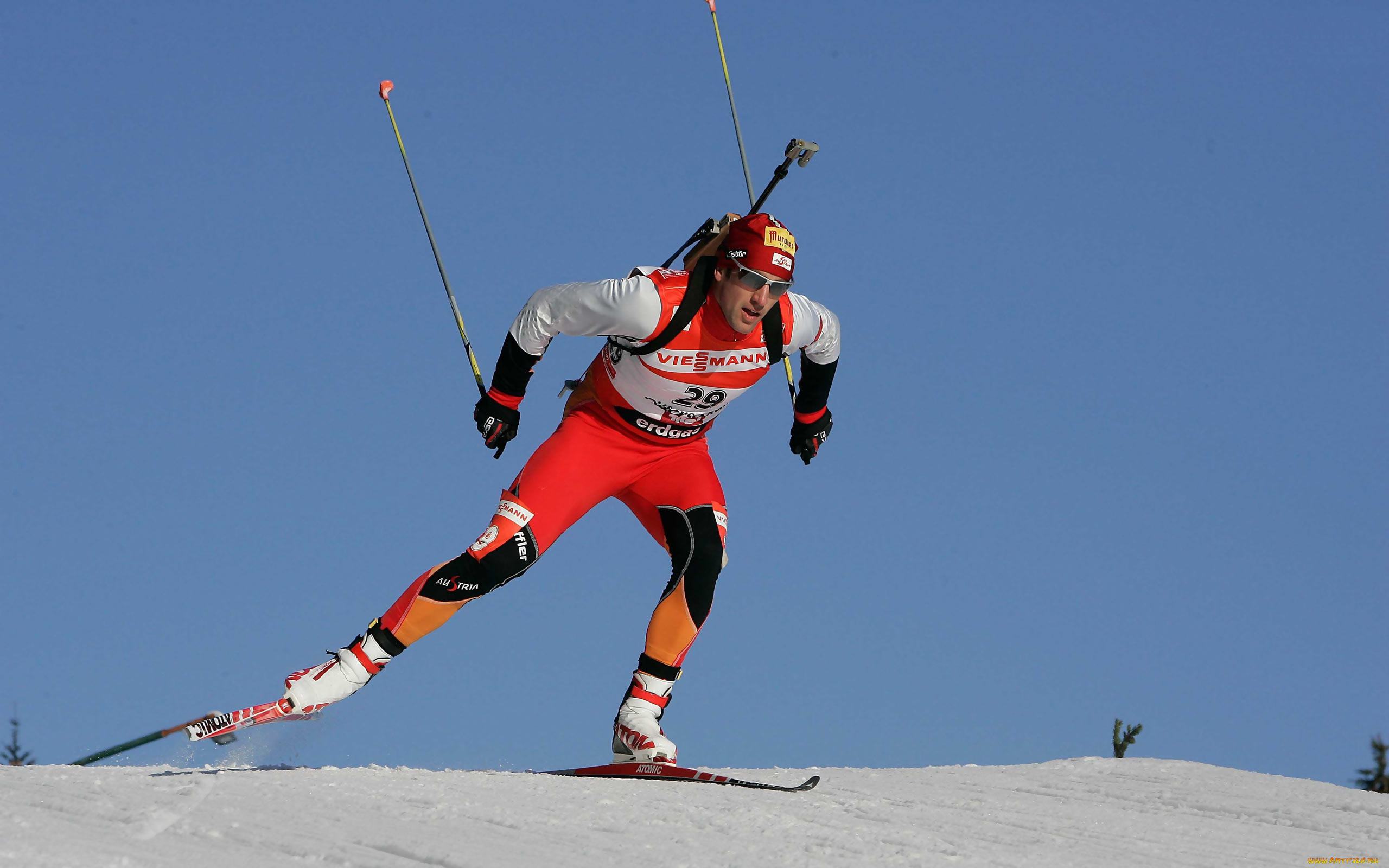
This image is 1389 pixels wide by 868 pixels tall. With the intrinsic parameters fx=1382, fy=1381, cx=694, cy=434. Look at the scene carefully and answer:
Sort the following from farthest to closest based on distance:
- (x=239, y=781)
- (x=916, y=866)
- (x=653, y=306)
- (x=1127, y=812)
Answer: (x=653, y=306)
(x=1127, y=812)
(x=239, y=781)
(x=916, y=866)

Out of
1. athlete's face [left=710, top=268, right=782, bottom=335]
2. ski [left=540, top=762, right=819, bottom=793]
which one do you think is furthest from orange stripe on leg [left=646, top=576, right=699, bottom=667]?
athlete's face [left=710, top=268, right=782, bottom=335]

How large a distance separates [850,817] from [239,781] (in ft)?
6.75

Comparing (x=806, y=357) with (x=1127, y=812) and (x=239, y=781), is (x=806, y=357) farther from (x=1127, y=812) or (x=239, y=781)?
(x=239, y=781)

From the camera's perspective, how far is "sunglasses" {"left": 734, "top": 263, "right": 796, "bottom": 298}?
580 centimetres

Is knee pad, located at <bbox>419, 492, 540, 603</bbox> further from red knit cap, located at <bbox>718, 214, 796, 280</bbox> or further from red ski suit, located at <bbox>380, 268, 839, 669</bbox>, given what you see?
red knit cap, located at <bbox>718, 214, 796, 280</bbox>

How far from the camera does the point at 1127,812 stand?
540cm

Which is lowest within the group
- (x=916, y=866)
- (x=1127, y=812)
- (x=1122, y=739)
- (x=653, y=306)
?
(x=916, y=866)

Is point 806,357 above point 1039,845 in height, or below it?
above

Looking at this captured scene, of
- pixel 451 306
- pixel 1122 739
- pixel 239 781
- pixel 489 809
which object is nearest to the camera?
pixel 489 809

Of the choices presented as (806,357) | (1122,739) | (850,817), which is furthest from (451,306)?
(1122,739)

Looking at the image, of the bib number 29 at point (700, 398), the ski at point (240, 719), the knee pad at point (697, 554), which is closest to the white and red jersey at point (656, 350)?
the bib number 29 at point (700, 398)

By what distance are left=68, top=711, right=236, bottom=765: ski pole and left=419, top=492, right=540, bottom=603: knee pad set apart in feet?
3.21

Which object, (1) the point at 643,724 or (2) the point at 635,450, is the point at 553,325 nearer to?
(2) the point at 635,450

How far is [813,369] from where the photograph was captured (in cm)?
674
